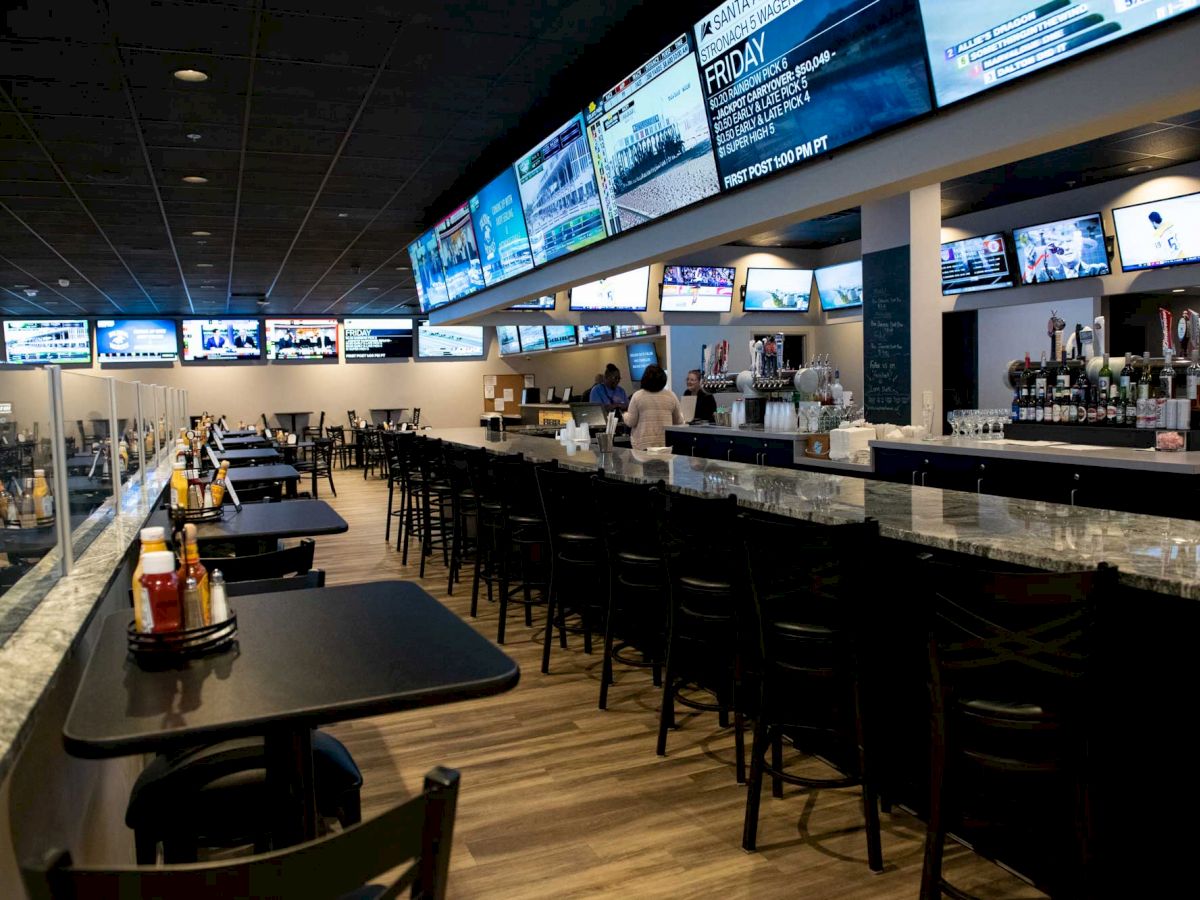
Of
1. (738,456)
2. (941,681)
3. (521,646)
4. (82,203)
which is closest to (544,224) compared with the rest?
(738,456)

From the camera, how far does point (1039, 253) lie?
802 cm

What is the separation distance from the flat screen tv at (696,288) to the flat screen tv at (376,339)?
841cm

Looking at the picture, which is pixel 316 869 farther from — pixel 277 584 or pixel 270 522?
pixel 270 522

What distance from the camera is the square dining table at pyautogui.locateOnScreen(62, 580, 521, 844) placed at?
1302 millimetres

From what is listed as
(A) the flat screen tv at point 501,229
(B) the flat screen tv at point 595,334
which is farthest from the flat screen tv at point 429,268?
(B) the flat screen tv at point 595,334

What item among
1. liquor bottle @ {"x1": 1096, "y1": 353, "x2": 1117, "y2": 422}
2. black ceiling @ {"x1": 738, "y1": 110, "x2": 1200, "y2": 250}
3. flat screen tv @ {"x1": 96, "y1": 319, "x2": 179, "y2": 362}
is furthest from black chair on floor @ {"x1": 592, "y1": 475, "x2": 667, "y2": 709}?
flat screen tv @ {"x1": 96, "y1": 319, "x2": 179, "y2": 362}

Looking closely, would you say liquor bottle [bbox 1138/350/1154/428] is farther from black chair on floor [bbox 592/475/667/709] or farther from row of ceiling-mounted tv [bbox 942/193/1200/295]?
row of ceiling-mounted tv [bbox 942/193/1200/295]

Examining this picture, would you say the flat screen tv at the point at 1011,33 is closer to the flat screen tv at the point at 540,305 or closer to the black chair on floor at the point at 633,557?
the black chair on floor at the point at 633,557

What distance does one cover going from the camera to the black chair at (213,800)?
173cm

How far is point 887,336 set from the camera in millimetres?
6125

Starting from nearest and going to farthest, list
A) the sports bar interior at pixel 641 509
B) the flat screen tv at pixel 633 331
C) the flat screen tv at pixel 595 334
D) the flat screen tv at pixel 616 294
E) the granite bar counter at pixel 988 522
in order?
the sports bar interior at pixel 641 509 → the granite bar counter at pixel 988 522 → the flat screen tv at pixel 616 294 → the flat screen tv at pixel 633 331 → the flat screen tv at pixel 595 334

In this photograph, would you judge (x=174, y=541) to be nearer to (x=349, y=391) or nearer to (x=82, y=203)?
(x=82, y=203)

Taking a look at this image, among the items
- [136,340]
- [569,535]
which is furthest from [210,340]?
[569,535]

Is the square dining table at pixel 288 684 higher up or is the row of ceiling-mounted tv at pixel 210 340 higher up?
the row of ceiling-mounted tv at pixel 210 340
